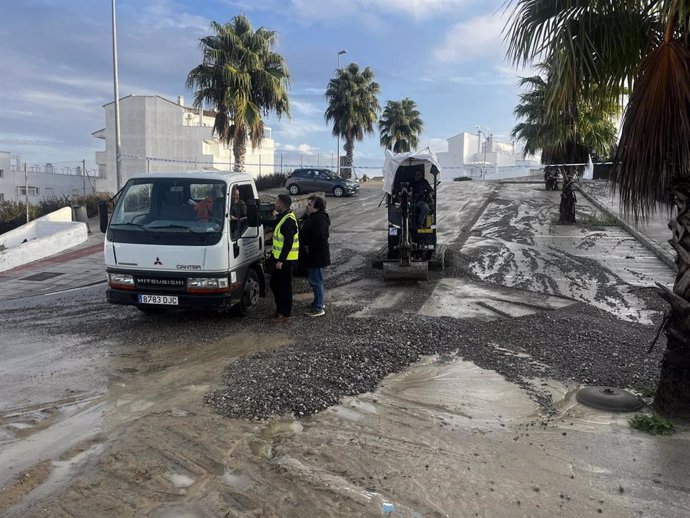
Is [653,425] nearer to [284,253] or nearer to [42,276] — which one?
[284,253]

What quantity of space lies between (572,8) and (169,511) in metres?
5.24

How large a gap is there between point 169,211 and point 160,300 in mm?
1242

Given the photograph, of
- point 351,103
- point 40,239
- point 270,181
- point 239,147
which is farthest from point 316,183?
Result: point 40,239

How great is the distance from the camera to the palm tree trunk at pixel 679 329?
15.9 feet

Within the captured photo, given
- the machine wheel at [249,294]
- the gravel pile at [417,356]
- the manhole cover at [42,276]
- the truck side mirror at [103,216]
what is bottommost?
the gravel pile at [417,356]

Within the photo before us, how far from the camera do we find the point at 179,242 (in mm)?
7707

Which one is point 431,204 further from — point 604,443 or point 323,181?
point 323,181

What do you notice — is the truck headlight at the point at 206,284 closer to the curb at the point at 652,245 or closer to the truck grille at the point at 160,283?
the truck grille at the point at 160,283

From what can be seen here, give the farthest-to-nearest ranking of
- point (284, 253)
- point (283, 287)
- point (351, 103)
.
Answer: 1. point (351, 103)
2. point (283, 287)
3. point (284, 253)

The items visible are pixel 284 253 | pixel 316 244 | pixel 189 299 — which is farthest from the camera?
pixel 316 244

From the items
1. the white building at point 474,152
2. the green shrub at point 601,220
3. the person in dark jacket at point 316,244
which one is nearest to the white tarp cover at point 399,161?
the person in dark jacket at point 316,244

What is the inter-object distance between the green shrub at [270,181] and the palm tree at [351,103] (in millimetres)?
6535

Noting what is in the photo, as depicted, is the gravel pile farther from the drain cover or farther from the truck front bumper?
the truck front bumper

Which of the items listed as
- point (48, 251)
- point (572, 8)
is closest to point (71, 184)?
point (48, 251)
